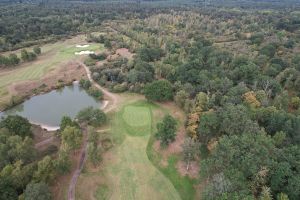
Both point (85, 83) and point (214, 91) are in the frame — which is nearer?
point (214, 91)

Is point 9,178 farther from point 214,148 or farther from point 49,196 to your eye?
point 214,148

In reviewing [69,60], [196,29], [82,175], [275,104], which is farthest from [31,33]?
[275,104]

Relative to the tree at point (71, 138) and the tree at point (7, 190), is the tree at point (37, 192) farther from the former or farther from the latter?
the tree at point (71, 138)

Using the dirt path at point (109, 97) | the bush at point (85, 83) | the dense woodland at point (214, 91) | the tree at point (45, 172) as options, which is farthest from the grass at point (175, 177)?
the bush at point (85, 83)

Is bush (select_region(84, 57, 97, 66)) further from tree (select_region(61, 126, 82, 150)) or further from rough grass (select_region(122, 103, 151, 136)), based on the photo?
tree (select_region(61, 126, 82, 150))

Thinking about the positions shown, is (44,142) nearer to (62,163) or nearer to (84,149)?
(84,149)

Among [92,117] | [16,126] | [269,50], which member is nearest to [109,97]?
[92,117]
